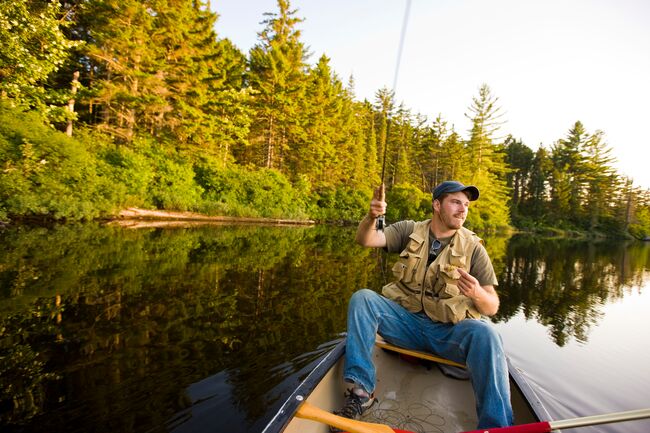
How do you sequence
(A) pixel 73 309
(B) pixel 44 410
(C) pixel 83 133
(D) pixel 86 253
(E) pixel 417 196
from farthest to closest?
(E) pixel 417 196 → (C) pixel 83 133 → (D) pixel 86 253 → (A) pixel 73 309 → (B) pixel 44 410

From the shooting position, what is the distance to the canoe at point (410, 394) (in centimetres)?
216

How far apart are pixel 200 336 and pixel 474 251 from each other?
3.34 metres

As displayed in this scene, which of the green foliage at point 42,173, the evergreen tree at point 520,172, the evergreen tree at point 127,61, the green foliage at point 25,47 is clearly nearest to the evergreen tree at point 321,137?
the evergreen tree at point 127,61

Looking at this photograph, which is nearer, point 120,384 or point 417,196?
point 120,384

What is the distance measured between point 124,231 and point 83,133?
872 centimetres

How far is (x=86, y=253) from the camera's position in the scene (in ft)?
26.5

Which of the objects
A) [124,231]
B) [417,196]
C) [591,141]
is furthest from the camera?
[591,141]

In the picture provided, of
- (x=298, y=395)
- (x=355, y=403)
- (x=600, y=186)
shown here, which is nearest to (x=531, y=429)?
(x=355, y=403)

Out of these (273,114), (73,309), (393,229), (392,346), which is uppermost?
(273,114)

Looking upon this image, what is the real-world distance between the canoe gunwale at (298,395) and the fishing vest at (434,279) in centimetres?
71

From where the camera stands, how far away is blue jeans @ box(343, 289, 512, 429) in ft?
6.66

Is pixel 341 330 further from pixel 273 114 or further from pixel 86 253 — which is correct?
pixel 273 114

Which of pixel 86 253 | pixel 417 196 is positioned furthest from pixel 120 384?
pixel 417 196

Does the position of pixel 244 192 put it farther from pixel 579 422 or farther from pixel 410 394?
pixel 579 422
